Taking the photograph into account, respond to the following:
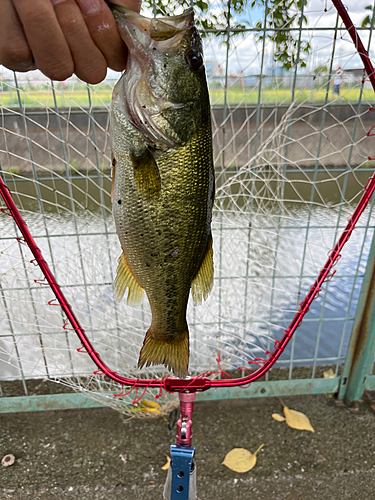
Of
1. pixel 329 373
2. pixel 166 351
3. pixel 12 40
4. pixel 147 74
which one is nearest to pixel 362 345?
pixel 329 373

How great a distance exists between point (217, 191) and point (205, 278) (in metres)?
1.09

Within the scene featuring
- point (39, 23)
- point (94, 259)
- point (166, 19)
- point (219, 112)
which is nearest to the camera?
point (39, 23)

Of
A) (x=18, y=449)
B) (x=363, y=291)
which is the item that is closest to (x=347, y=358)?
(x=363, y=291)

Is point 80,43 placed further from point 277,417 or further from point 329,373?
point 329,373

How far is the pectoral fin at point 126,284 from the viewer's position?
1038 millimetres

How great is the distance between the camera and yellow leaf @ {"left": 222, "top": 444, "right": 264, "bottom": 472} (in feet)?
6.93

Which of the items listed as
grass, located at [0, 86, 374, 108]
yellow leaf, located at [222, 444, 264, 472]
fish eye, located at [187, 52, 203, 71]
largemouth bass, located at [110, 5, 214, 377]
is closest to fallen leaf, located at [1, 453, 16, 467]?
yellow leaf, located at [222, 444, 264, 472]

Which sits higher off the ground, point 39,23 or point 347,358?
point 39,23

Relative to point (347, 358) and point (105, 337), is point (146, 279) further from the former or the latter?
point (347, 358)

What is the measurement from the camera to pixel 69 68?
78cm

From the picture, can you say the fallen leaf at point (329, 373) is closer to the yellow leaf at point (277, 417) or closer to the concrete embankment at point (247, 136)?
the yellow leaf at point (277, 417)

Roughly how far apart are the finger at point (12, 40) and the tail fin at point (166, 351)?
0.77 metres

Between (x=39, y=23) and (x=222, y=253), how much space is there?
1778mm

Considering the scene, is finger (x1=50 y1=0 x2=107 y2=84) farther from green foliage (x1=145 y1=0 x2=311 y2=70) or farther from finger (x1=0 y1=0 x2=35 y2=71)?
green foliage (x1=145 y1=0 x2=311 y2=70)
